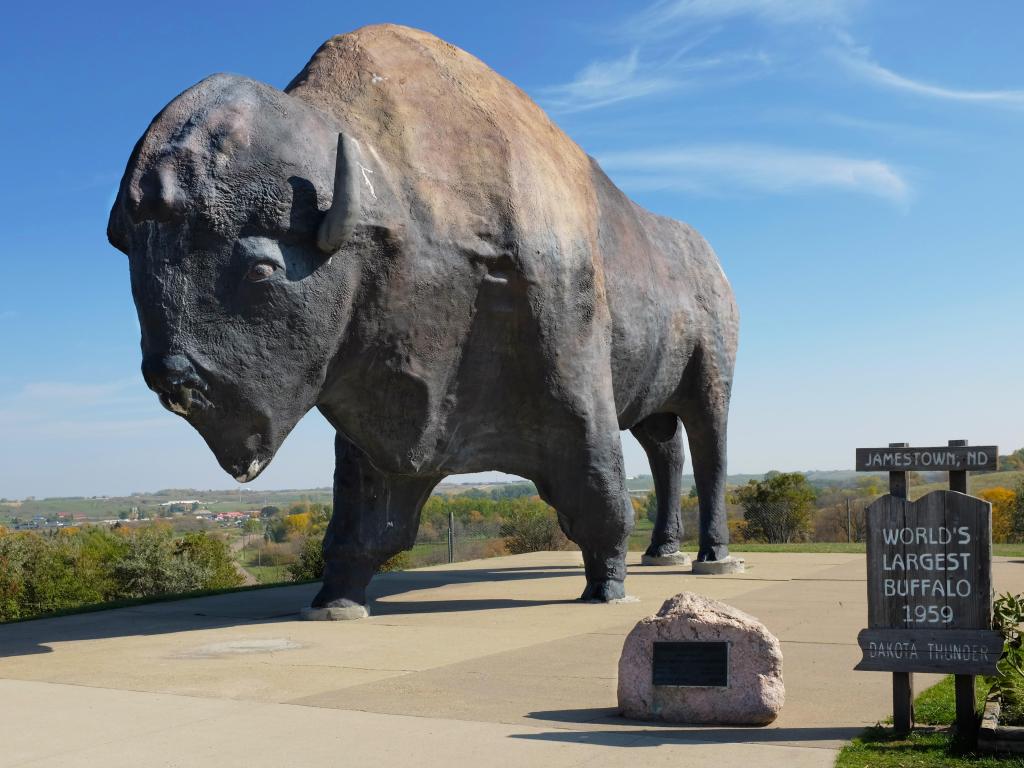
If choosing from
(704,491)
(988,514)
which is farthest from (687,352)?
(988,514)

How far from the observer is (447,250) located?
830 centimetres

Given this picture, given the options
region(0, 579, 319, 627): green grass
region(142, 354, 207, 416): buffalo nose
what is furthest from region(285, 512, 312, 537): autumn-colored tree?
region(142, 354, 207, 416): buffalo nose

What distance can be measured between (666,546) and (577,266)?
19.4 feet

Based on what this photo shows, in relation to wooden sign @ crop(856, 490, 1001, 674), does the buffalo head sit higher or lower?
higher

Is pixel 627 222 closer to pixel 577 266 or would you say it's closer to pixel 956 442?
pixel 577 266

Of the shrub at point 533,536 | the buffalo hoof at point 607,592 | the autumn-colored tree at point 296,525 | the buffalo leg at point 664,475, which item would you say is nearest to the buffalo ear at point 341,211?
the buffalo hoof at point 607,592

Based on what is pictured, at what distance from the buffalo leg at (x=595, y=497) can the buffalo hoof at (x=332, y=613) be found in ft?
6.11

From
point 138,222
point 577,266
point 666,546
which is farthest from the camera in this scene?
point 666,546

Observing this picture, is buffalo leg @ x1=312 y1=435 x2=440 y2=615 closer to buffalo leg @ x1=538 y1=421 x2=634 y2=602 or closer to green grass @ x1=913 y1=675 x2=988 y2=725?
buffalo leg @ x1=538 y1=421 x2=634 y2=602

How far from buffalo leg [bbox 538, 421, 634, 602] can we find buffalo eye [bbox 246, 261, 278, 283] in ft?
10.5

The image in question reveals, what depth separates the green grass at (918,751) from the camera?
4.39 meters

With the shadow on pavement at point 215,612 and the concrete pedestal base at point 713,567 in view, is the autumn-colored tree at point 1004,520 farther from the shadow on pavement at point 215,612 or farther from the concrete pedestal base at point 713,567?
the shadow on pavement at point 215,612

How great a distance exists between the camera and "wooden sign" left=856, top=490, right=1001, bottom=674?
4828mm

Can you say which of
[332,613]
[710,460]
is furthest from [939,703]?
[710,460]
